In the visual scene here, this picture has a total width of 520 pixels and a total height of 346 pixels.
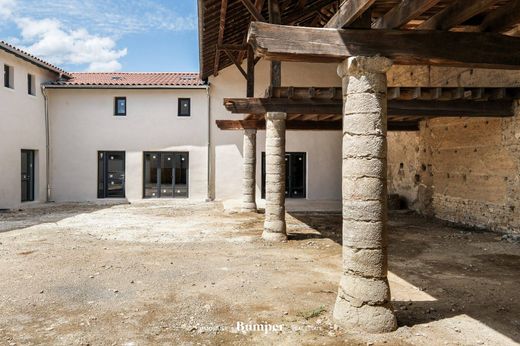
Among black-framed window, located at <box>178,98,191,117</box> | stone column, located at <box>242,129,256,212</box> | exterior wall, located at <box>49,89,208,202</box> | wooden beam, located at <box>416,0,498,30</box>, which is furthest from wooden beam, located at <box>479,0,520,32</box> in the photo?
black-framed window, located at <box>178,98,191,117</box>

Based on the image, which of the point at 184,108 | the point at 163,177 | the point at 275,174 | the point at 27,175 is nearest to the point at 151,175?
the point at 163,177

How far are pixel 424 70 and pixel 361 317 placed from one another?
36.3 ft

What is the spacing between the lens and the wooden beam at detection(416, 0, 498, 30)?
12.8 feet

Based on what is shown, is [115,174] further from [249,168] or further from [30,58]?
[249,168]

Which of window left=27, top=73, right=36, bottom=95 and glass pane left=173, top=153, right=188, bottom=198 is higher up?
window left=27, top=73, right=36, bottom=95

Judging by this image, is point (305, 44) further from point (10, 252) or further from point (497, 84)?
point (497, 84)

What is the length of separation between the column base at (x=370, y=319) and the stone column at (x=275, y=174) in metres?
4.88

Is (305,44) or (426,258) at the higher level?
(305,44)

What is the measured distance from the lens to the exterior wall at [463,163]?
9.98 m

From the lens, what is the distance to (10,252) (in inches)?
320

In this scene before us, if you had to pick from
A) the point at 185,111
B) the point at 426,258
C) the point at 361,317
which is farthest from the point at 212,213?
the point at 361,317

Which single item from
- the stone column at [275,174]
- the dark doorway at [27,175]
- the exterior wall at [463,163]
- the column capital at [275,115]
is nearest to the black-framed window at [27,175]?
the dark doorway at [27,175]

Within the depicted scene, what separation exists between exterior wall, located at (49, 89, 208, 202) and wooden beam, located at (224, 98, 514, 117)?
29.0 feet

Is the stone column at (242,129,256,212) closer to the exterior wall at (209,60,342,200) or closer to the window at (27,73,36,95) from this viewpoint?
the exterior wall at (209,60,342,200)
